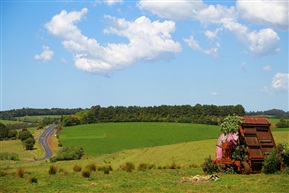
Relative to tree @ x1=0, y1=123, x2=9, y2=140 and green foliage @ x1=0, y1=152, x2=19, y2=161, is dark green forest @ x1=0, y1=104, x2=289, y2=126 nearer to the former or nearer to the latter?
tree @ x1=0, y1=123, x2=9, y2=140

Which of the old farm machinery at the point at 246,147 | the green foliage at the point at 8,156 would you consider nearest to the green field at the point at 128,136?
the green foliage at the point at 8,156

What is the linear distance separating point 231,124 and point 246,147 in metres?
1.89

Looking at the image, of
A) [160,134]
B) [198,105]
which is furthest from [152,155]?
[198,105]

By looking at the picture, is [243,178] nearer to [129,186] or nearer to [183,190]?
[183,190]

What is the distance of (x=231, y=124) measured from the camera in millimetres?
24469

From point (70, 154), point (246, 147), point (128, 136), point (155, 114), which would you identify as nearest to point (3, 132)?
point (128, 136)

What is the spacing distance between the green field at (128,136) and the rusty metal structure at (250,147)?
196ft

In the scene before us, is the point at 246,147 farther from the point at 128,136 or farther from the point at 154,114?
the point at 154,114

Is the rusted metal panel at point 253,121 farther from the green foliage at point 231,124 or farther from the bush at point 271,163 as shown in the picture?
the bush at point 271,163

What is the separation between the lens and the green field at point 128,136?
8819 cm

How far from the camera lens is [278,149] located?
77.4ft

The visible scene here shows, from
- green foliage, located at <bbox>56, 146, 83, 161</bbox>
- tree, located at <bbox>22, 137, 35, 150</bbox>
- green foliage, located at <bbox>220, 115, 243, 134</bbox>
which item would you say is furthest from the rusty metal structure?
tree, located at <bbox>22, 137, 35, 150</bbox>

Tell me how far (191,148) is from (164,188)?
22.5m

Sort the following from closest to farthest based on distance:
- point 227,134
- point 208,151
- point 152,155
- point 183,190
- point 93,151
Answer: point 183,190
point 227,134
point 208,151
point 152,155
point 93,151
